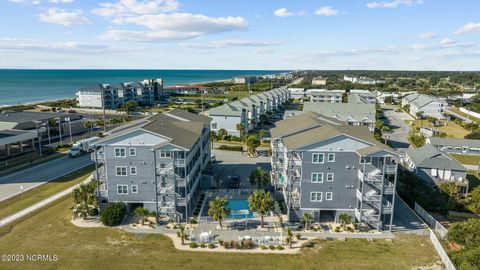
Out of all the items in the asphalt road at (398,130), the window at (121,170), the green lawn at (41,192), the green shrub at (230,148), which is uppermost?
the window at (121,170)

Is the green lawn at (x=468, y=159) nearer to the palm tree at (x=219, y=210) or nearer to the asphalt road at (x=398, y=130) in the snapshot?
the asphalt road at (x=398, y=130)

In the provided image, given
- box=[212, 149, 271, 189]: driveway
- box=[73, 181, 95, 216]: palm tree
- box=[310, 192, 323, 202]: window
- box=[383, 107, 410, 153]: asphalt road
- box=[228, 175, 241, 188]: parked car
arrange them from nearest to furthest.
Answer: box=[310, 192, 323, 202]: window
box=[73, 181, 95, 216]: palm tree
box=[228, 175, 241, 188]: parked car
box=[212, 149, 271, 189]: driveway
box=[383, 107, 410, 153]: asphalt road

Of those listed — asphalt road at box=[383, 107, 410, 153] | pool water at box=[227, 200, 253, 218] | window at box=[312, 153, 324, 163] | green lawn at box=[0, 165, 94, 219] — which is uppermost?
window at box=[312, 153, 324, 163]

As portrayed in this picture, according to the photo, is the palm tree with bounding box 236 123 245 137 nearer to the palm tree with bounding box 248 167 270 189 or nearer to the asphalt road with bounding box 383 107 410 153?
the asphalt road with bounding box 383 107 410 153

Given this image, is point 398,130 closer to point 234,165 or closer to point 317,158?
point 234,165

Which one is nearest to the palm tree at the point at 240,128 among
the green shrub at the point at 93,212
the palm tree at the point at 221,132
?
the palm tree at the point at 221,132

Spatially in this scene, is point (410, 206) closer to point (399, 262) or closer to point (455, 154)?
point (399, 262)

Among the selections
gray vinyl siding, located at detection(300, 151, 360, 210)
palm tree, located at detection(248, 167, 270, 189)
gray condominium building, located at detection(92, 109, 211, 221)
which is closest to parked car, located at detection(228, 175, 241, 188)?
palm tree, located at detection(248, 167, 270, 189)
